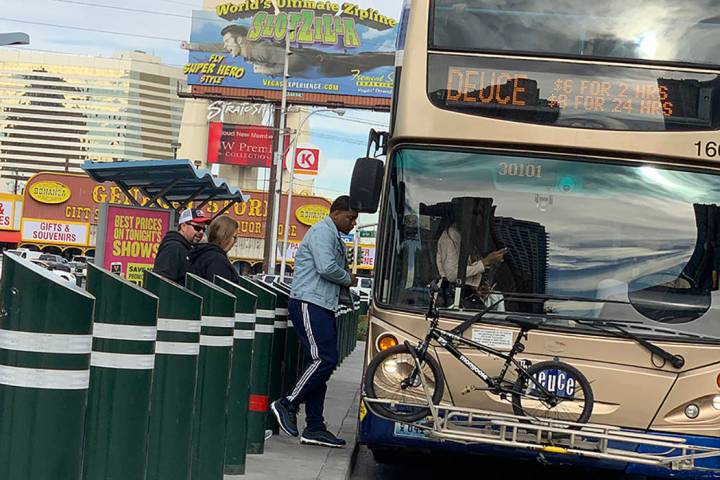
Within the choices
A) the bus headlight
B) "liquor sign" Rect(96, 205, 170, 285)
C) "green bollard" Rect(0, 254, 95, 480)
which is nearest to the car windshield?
the bus headlight

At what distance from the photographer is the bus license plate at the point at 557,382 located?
8.00 m

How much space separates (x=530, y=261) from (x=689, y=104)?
148 centimetres

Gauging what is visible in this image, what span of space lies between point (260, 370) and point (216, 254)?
95 cm

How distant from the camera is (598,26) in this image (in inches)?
340

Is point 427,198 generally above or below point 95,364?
above

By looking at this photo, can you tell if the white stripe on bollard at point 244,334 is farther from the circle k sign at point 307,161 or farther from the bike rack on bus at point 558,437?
the circle k sign at point 307,161

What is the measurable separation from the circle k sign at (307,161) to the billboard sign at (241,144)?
3785 cm

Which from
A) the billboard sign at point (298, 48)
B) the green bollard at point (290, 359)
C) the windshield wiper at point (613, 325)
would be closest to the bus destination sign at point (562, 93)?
the windshield wiper at point (613, 325)

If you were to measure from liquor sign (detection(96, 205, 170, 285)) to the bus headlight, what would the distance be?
9.32 metres

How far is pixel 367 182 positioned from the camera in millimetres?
8609

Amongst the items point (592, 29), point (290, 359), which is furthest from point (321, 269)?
point (592, 29)

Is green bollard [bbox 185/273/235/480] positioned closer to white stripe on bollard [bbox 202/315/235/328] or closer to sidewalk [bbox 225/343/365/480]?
white stripe on bollard [bbox 202/315/235/328]

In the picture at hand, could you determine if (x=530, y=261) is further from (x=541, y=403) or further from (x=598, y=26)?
(x=598, y=26)

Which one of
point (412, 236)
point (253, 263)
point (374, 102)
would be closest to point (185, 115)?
point (253, 263)
